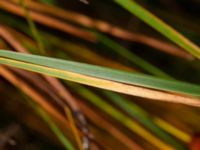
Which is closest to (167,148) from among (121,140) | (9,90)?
(121,140)

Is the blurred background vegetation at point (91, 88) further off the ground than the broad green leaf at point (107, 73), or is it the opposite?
the blurred background vegetation at point (91, 88)

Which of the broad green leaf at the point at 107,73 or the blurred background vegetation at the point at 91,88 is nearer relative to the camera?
the broad green leaf at the point at 107,73

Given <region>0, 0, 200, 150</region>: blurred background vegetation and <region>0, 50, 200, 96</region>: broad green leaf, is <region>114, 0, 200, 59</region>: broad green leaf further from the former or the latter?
<region>0, 0, 200, 150</region>: blurred background vegetation

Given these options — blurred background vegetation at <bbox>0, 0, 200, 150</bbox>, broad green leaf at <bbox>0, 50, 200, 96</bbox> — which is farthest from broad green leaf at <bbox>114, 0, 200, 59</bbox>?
blurred background vegetation at <bbox>0, 0, 200, 150</bbox>

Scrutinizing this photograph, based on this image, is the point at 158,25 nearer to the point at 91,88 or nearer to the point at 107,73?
the point at 107,73

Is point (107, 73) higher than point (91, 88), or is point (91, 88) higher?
point (91, 88)

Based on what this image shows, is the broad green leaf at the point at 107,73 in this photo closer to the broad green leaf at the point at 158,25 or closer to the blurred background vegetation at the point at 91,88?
the broad green leaf at the point at 158,25

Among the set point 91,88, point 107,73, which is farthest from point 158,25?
point 91,88

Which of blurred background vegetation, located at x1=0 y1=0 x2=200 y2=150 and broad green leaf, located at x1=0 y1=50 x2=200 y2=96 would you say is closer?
broad green leaf, located at x1=0 y1=50 x2=200 y2=96

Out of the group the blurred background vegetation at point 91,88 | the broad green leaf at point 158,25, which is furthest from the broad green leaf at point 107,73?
the blurred background vegetation at point 91,88

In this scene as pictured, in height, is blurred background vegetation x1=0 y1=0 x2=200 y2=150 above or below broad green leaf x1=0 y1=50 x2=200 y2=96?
above
